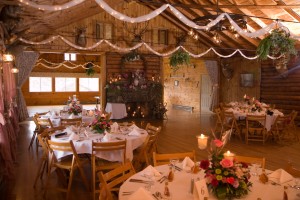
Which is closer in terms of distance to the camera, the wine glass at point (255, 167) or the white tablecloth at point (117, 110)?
the wine glass at point (255, 167)

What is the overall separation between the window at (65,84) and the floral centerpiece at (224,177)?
18518 mm

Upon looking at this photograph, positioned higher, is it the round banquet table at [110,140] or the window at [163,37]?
the window at [163,37]

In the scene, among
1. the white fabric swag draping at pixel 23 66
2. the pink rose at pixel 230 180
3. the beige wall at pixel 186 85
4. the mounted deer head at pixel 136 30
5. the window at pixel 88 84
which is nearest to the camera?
the pink rose at pixel 230 180

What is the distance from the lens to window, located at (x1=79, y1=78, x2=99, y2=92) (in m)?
20.1

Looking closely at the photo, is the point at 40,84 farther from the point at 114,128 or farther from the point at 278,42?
the point at 278,42

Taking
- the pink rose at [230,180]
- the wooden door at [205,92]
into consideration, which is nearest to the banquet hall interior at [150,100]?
the pink rose at [230,180]

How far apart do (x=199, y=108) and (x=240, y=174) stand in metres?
13.8

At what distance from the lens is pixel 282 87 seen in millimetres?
11523

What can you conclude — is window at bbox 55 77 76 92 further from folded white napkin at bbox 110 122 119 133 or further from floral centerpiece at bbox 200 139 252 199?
floral centerpiece at bbox 200 139 252 199

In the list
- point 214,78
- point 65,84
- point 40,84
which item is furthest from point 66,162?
point 65,84

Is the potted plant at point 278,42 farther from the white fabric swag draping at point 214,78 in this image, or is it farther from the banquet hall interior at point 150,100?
the white fabric swag draping at point 214,78

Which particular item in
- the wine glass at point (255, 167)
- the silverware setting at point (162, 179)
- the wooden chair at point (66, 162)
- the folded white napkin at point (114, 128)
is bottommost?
the wooden chair at point (66, 162)

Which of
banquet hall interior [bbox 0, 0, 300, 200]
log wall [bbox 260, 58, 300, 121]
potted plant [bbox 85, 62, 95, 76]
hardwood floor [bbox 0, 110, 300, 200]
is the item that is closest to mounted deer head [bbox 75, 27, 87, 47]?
banquet hall interior [bbox 0, 0, 300, 200]

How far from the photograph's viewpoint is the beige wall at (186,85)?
1573 centimetres
